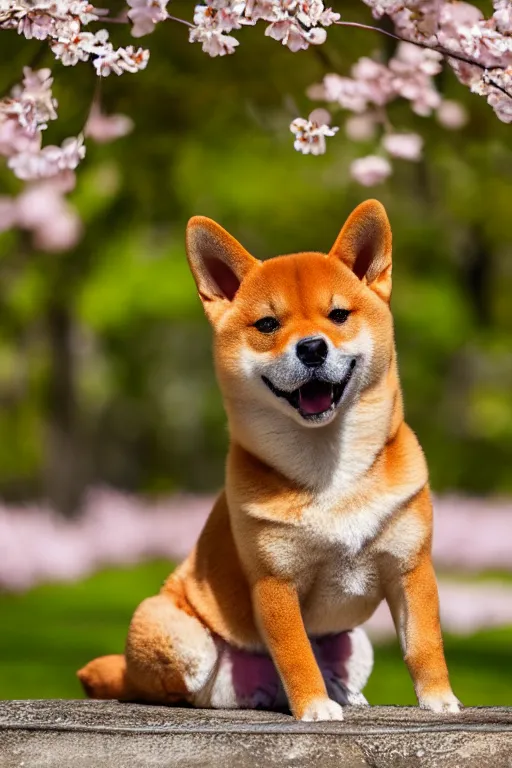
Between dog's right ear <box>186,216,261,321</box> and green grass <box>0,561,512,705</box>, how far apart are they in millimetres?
2655

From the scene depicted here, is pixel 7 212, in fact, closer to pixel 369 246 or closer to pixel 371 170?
pixel 371 170

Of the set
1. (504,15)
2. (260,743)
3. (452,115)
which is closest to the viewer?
(260,743)

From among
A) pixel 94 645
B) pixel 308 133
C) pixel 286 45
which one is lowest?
pixel 94 645

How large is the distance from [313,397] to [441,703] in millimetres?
938

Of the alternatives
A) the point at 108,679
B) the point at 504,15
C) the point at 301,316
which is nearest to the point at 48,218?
the point at 108,679

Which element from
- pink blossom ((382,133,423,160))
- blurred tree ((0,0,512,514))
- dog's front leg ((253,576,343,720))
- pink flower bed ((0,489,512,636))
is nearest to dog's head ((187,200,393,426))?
dog's front leg ((253,576,343,720))

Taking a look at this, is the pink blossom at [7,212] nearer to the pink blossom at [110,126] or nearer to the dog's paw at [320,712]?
the pink blossom at [110,126]

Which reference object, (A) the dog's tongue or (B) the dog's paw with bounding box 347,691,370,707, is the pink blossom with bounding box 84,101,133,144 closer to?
(A) the dog's tongue

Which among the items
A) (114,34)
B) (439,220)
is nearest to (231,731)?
(114,34)

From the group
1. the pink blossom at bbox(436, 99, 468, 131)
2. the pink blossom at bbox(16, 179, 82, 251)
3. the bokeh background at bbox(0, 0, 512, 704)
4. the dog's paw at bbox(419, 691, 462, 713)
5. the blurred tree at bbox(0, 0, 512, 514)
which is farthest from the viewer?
the pink blossom at bbox(16, 179, 82, 251)

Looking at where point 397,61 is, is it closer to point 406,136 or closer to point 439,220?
point 406,136

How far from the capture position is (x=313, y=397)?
123 inches

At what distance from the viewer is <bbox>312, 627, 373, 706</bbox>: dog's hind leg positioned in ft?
11.8

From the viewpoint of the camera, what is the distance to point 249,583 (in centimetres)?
331
